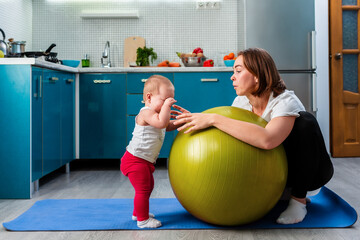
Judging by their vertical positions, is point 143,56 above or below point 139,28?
below

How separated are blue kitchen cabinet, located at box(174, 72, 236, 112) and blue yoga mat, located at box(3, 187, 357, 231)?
4.57ft

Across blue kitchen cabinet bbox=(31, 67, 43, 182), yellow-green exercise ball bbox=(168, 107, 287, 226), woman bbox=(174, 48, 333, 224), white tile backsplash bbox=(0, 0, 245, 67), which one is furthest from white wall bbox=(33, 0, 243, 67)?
yellow-green exercise ball bbox=(168, 107, 287, 226)

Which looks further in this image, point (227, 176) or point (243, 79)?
point (243, 79)

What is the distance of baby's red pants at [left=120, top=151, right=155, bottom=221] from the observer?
1653 mm

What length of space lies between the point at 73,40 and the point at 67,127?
147cm

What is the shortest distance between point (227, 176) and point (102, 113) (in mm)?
2155

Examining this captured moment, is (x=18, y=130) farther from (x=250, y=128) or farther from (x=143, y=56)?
(x=143, y=56)

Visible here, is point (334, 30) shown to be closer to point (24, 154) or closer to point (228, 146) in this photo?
point (228, 146)

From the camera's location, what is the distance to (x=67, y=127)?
123 inches

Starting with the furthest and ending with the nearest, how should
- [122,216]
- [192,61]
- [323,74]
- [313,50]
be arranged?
1. [323,74]
2. [313,50]
3. [192,61]
4. [122,216]

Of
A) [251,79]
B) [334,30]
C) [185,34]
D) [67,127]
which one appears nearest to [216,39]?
[185,34]

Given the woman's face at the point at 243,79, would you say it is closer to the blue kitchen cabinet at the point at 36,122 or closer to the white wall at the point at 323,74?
the blue kitchen cabinet at the point at 36,122

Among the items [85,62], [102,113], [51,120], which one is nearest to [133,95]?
[102,113]

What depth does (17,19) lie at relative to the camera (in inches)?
147
